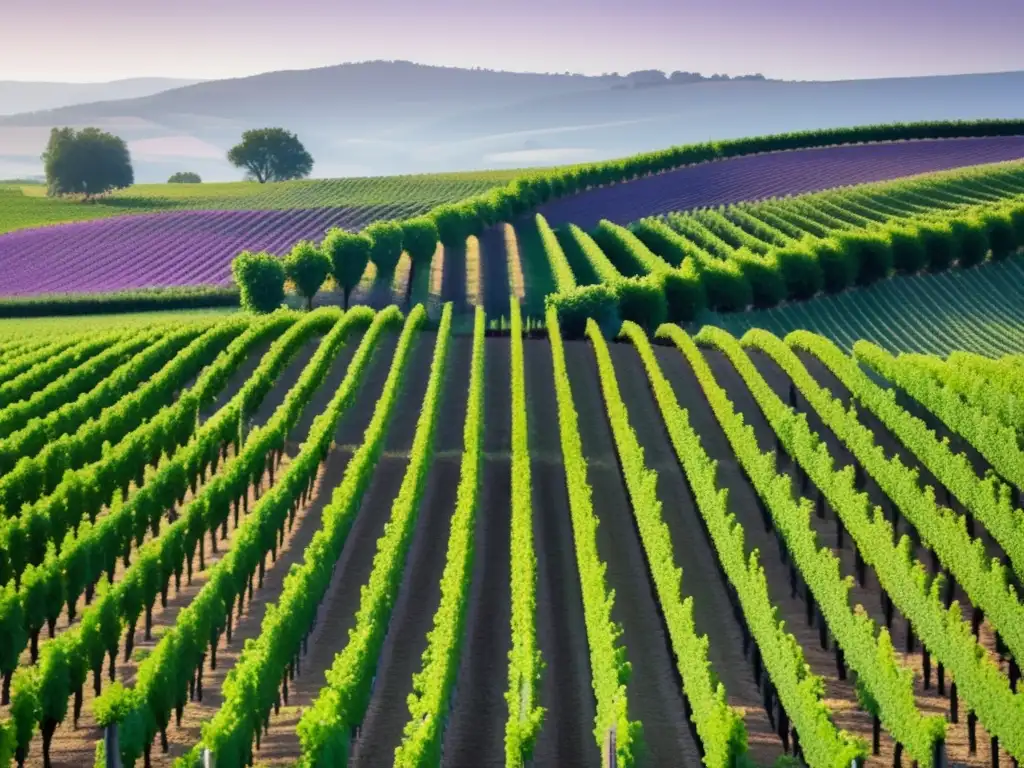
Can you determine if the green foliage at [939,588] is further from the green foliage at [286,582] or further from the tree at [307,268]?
the tree at [307,268]

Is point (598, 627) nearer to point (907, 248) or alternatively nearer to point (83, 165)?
point (907, 248)

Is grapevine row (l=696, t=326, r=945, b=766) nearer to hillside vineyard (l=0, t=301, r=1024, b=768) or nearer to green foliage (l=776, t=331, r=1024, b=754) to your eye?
hillside vineyard (l=0, t=301, r=1024, b=768)

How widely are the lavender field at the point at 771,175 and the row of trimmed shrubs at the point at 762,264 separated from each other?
430 inches

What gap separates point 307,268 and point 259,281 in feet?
12.3

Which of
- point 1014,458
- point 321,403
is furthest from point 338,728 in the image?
point 321,403

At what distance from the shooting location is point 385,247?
79500 mm

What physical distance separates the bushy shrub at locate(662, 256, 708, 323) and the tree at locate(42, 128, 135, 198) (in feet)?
299

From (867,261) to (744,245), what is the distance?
8.15 metres

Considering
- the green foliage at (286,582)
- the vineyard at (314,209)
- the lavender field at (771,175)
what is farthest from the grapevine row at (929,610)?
the lavender field at (771,175)

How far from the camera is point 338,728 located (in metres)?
22.0

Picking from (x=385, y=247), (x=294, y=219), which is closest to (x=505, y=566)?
(x=385, y=247)

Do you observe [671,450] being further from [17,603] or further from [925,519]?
[17,603]

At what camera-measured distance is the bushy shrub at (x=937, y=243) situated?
81.2 m

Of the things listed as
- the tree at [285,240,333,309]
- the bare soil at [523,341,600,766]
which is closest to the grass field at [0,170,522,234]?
the tree at [285,240,333,309]
